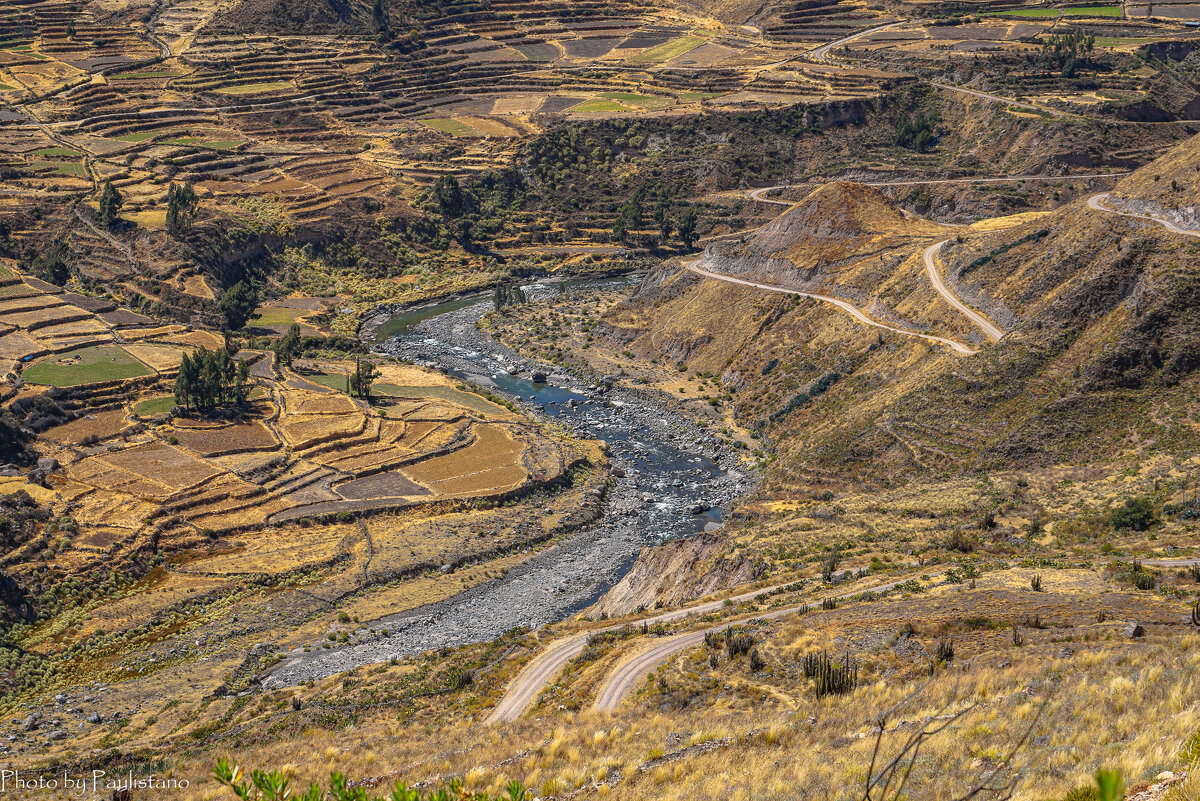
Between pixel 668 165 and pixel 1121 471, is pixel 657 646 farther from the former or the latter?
pixel 668 165

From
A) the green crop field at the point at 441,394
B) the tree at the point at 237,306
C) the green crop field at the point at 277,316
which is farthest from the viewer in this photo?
the green crop field at the point at 277,316

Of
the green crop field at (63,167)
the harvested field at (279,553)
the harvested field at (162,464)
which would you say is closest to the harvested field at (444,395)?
the harvested field at (162,464)

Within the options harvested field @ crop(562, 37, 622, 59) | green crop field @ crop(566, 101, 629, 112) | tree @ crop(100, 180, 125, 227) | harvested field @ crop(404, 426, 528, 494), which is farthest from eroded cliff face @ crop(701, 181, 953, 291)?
harvested field @ crop(562, 37, 622, 59)

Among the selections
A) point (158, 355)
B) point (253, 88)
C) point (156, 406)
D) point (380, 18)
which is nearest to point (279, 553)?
point (156, 406)

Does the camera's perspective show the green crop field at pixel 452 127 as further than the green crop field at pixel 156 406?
Yes

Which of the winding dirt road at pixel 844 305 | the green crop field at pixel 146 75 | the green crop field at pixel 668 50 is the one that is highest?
the green crop field at pixel 668 50

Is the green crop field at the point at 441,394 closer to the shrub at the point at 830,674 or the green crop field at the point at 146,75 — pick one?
the shrub at the point at 830,674
